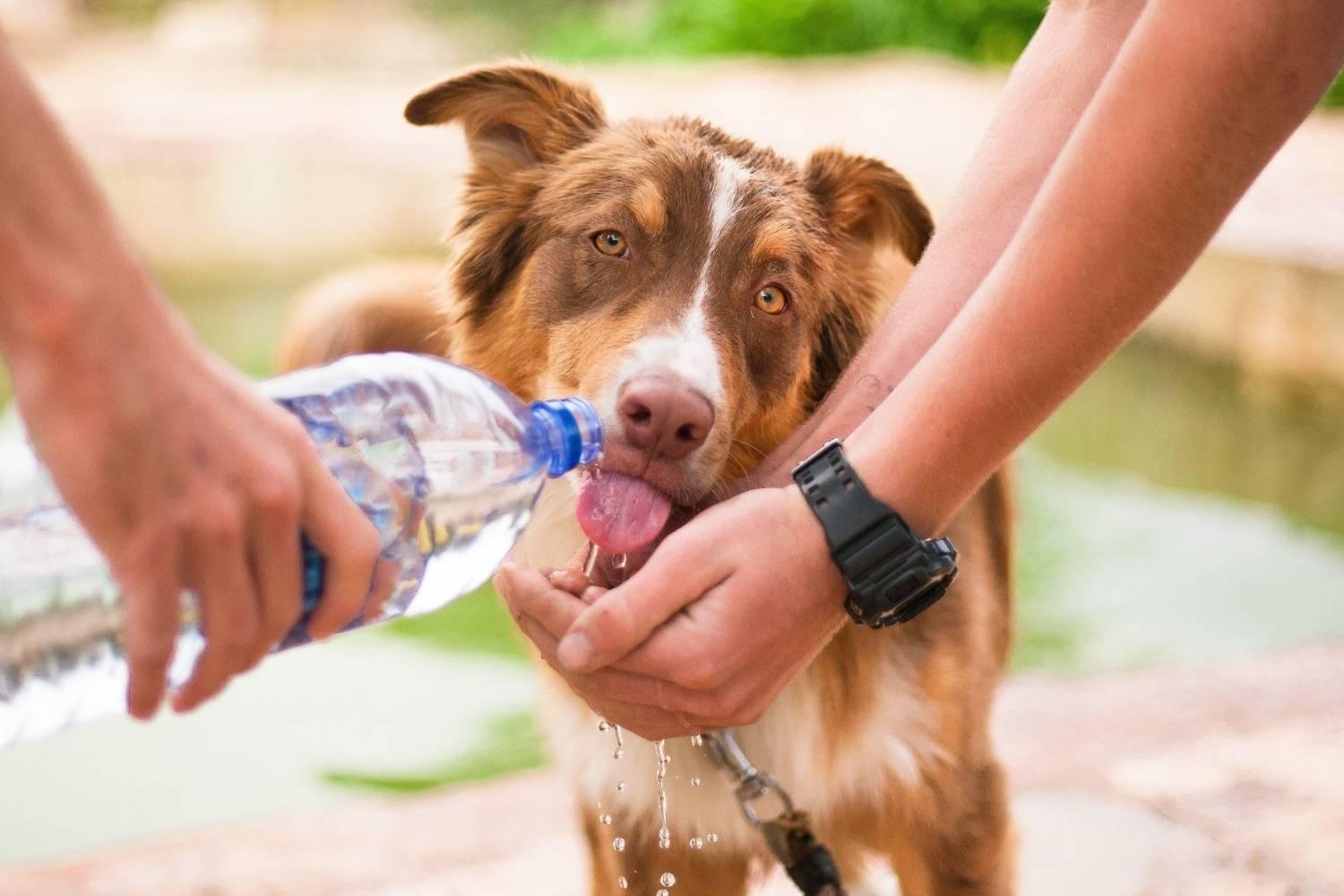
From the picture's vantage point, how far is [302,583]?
3.44 feet

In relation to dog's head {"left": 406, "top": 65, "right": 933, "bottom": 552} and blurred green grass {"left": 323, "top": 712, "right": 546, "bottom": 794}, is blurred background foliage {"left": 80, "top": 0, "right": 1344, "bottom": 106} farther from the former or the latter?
dog's head {"left": 406, "top": 65, "right": 933, "bottom": 552}

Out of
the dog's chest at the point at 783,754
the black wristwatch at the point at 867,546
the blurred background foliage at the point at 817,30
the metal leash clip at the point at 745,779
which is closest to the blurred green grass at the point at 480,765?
the dog's chest at the point at 783,754

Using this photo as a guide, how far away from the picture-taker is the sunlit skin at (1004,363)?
148 cm

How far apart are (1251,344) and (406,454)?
19.8 feet

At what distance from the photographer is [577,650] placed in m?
1.63

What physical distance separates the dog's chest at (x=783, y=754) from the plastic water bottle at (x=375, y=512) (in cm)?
40

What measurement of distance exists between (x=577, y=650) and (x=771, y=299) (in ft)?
3.13

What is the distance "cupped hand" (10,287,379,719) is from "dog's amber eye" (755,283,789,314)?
1406 mm

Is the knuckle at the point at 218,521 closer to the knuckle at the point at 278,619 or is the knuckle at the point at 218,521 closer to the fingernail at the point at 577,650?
the knuckle at the point at 278,619

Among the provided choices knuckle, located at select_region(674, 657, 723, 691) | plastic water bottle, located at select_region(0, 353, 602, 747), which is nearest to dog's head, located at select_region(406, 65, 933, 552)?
plastic water bottle, located at select_region(0, 353, 602, 747)

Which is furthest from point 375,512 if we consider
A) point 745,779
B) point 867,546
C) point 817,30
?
point 817,30

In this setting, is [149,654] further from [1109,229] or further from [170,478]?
[1109,229]

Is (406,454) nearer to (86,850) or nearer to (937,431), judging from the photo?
(937,431)

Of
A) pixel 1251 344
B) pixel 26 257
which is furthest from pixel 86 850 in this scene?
pixel 1251 344
